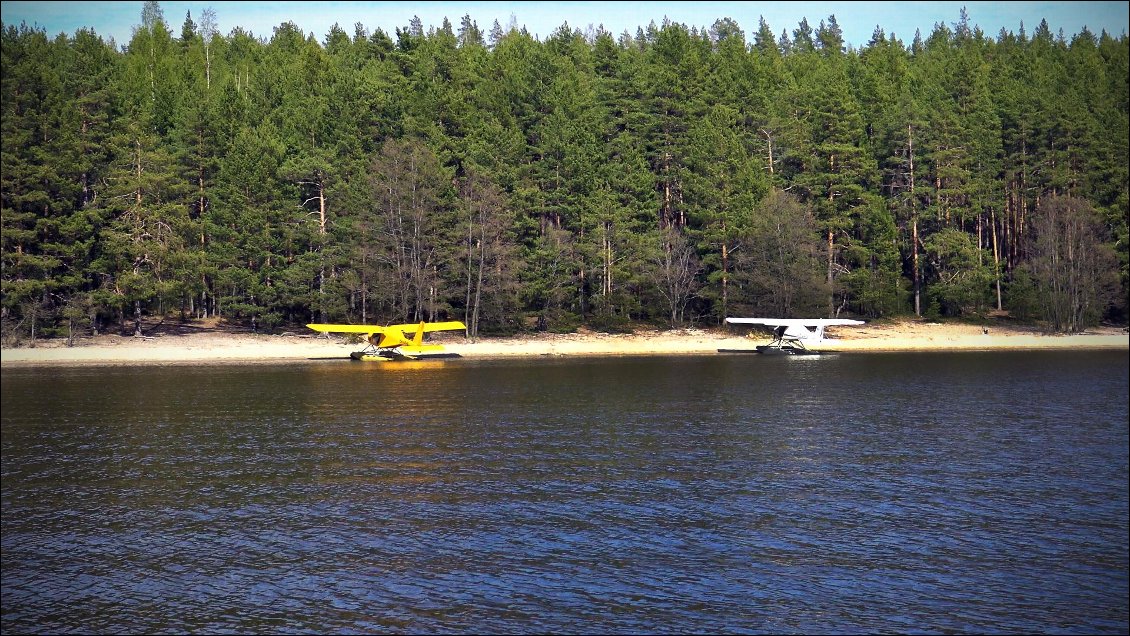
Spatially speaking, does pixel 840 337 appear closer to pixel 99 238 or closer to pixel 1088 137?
pixel 1088 137

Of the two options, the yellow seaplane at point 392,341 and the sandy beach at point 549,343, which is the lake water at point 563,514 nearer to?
the yellow seaplane at point 392,341

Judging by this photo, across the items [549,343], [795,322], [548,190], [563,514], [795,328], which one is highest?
[548,190]

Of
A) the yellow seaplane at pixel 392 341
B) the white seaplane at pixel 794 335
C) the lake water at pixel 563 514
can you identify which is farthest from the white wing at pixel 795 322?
the lake water at pixel 563 514

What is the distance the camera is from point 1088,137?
76688mm

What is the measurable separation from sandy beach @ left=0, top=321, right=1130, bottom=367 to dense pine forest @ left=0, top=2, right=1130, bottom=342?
1701mm

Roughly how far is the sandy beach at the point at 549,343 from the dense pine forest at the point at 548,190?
67.0 inches

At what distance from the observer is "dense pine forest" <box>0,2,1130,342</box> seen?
207 ft

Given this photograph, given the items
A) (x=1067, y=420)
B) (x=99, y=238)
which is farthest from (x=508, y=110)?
(x=1067, y=420)

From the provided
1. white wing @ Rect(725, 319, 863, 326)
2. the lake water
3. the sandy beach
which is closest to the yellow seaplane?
the sandy beach

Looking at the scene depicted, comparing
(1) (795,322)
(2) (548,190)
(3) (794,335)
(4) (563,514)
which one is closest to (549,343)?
(2) (548,190)

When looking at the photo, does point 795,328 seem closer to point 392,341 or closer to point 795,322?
point 795,322

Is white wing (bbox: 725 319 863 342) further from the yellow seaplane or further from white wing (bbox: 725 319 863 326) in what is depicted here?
the yellow seaplane

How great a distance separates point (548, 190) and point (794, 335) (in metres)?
21.3

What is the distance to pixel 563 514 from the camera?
2191 cm
